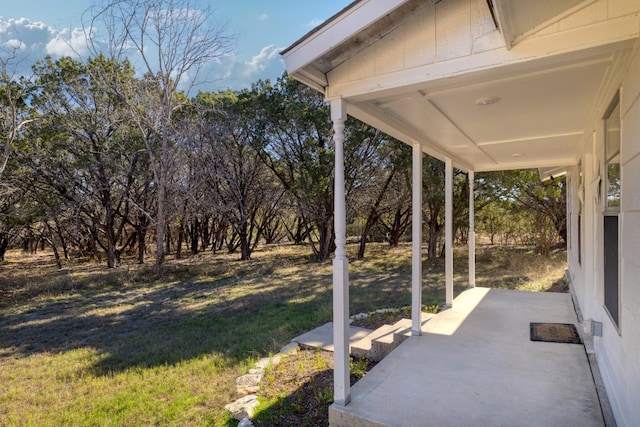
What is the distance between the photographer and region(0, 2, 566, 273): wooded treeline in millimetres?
9852

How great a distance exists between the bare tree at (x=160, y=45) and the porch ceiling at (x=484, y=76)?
313 inches

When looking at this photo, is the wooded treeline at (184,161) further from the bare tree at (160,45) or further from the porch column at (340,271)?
the porch column at (340,271)

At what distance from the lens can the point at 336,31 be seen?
7.05 ft

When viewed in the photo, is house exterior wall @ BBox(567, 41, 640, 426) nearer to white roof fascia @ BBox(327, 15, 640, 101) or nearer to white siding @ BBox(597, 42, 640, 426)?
white siding @ BBox(597, 42, 640, 426)

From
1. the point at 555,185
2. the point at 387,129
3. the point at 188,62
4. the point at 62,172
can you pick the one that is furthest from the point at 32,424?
the point at 555,185

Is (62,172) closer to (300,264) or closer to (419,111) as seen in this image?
(300,264)

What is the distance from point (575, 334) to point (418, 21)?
3.38 meters

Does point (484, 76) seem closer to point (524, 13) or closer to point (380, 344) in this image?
point (524, 13)

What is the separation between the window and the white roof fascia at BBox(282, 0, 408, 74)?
1.49m

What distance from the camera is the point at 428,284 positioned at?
7848mm

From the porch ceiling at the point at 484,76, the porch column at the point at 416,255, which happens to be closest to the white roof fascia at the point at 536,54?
the porch ceiling at the point at 484,76

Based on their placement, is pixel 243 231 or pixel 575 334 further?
pixel 243 231

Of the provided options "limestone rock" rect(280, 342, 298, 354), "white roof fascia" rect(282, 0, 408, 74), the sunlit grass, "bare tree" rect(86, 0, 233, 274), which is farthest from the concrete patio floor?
"bare tree" rect(86, 0, 233, 274)

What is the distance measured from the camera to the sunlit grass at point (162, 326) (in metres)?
3.08
